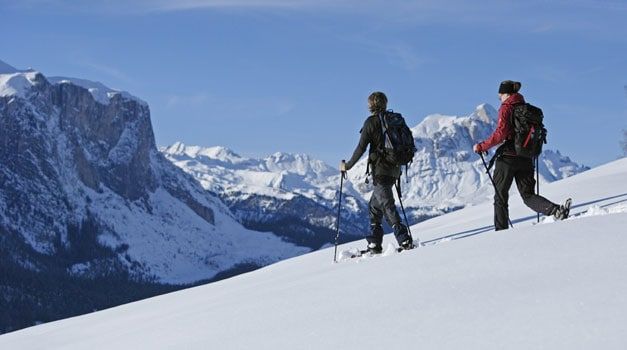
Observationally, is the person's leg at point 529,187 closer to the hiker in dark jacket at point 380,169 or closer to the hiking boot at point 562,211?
the hiking boot at point 562,211

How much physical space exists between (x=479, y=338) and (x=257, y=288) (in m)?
5.11

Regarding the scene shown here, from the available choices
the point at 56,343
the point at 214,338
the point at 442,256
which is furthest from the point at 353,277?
the point at 56,343

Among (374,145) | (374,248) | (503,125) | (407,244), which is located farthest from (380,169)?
(503,125)

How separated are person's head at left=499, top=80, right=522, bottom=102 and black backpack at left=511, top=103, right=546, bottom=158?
0.77 ft

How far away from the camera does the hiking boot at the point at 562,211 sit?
38.7 ft

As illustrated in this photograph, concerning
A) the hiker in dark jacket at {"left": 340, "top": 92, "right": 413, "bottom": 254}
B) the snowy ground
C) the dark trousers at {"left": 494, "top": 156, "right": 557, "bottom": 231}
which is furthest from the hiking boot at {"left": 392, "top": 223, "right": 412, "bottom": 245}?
the snowy ground

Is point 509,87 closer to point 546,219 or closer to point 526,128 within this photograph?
point 526,128

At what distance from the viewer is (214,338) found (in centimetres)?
745

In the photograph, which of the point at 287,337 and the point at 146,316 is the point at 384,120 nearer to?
the point at 146,316

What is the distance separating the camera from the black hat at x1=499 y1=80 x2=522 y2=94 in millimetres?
11914

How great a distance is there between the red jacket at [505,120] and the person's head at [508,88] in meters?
0.06

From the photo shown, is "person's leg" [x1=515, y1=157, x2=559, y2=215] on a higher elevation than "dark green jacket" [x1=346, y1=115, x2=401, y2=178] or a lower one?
lower

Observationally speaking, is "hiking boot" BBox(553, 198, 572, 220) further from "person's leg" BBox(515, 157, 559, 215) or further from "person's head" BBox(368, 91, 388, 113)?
"person's head" BBox(368, 91, 388, 113)

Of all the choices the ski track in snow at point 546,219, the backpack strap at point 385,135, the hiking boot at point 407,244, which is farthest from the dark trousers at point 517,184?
the backpack strap at point 385,135
